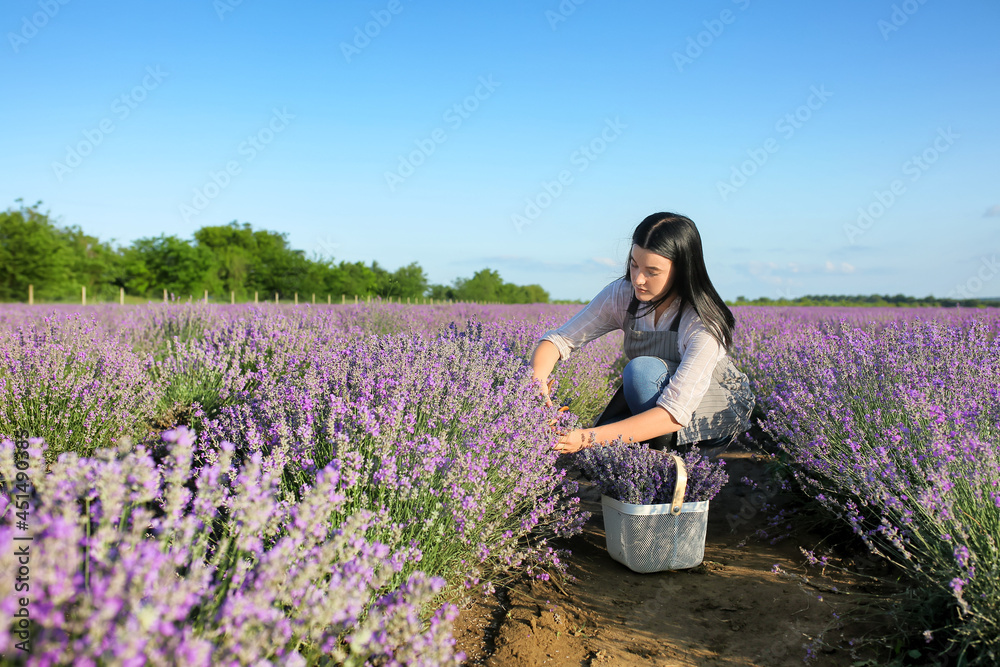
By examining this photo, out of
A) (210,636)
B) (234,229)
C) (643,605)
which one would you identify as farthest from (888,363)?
(234,229)

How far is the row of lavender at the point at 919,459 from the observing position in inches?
56.6

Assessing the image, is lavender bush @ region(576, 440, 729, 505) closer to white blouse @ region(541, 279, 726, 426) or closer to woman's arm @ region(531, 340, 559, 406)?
white blouse @ region(541, 279, 726, 426)

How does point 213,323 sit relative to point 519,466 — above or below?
above

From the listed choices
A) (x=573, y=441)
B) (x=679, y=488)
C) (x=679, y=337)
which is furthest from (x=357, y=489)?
(x=679, y=337)

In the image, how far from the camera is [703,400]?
8.68 ft

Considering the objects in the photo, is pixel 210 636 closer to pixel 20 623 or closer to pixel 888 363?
pixel 20 623

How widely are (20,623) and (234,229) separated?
57.2m

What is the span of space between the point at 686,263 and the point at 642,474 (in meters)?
0.99

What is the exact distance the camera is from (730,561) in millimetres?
2322

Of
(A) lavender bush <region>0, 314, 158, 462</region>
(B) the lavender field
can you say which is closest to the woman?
(B) the lavender field

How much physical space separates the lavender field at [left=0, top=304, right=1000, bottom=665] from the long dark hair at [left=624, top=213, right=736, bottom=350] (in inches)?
17.0

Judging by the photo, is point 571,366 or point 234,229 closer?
point 571,366

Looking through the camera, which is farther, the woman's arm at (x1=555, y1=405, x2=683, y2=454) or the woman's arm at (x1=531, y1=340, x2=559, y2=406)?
the woman's arm at (x1=531, y1=340, x2=559, y2=406)

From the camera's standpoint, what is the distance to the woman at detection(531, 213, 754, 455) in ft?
7.69
